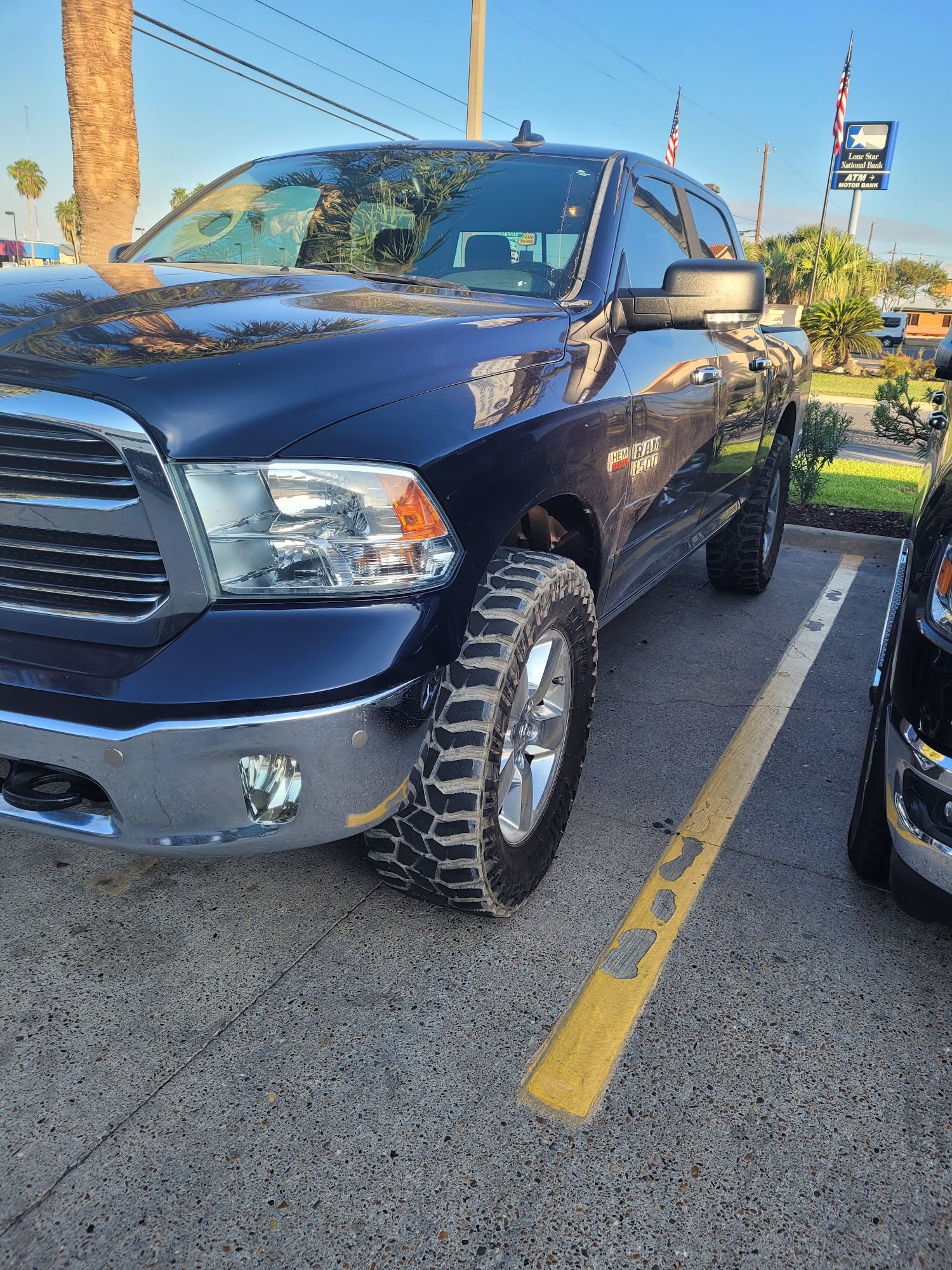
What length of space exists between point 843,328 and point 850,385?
164 inches

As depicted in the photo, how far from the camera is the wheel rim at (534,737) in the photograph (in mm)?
2309

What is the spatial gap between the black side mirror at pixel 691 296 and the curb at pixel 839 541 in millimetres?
3953

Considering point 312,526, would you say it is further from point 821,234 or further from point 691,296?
point 821,234

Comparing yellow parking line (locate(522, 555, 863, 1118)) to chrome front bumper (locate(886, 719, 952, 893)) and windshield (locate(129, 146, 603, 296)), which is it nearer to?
chrome front bumper (locate(886, 719, 952, 893))

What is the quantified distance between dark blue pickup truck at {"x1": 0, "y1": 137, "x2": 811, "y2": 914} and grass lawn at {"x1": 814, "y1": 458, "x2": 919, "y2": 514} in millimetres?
4891

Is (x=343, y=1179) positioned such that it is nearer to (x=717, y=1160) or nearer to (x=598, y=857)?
(x=717, y=1160)

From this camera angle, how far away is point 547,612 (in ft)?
7.41

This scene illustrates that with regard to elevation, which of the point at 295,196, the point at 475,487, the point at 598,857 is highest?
the point at 295,196

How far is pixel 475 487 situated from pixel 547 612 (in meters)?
0.43

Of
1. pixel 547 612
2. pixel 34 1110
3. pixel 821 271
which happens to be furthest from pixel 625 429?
pixel 821 271

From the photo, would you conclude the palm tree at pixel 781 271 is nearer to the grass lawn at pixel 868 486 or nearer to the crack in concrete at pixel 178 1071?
the grass lawn at pixel 868 486

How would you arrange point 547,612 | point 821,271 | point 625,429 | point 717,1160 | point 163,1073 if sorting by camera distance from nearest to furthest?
point 717,1160
point 163,1073
point 547,612
point 625,429
point 821,271

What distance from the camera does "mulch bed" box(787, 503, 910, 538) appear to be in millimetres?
6941

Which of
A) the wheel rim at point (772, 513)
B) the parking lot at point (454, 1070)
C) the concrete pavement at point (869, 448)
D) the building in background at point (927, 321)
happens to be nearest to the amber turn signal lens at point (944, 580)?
the parking lot at point (454, 1070)
